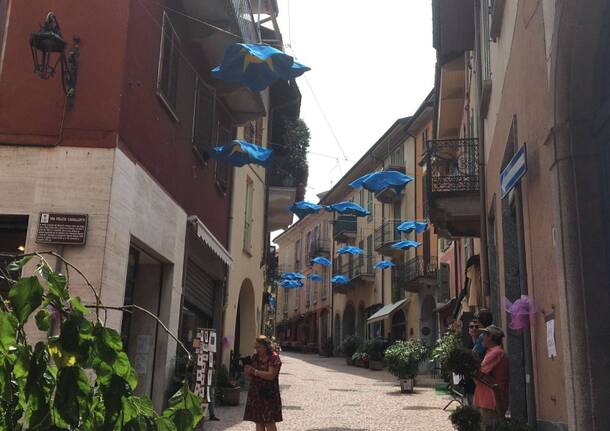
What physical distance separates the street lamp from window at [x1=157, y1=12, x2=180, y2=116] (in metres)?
1.74

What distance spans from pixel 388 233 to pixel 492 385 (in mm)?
28272

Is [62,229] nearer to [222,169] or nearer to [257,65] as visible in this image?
[257,65]

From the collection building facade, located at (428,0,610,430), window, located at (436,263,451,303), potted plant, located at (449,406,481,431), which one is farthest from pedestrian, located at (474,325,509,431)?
window, located at (436,263,451,303)

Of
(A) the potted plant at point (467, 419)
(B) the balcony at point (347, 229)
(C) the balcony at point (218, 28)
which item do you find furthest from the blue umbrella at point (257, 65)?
(B) the balcony at point (347, 229)

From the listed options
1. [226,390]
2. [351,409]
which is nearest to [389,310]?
[351,409]

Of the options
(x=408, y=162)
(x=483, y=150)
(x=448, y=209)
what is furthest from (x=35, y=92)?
(x=408, y=162)

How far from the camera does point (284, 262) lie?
5819 cm

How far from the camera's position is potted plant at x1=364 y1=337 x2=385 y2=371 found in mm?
28312

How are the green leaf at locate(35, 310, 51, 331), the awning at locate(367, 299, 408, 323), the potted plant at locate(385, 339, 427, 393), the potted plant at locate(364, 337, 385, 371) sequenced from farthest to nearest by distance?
the awning at locate(367, 299, 408, 323) → the potted plant at locate(364, 337, 385, 371) → the potted plant at locate(385, 339, 427, 393) → the green leaf at locate(35, 310, 51, 331)

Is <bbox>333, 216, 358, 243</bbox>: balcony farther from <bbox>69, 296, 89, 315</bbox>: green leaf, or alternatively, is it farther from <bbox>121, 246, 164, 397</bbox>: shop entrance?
<bbox>69, 296, 89, 315</bbox>: green leaf

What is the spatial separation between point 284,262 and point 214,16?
4823 cm

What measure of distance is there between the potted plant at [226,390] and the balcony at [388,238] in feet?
67.8

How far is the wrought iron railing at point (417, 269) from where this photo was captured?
2928cm

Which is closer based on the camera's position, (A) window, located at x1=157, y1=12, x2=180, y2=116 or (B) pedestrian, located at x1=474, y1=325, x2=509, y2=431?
(B) pedestrian, located at x1=474, y1=325, x2=509, y2=431
